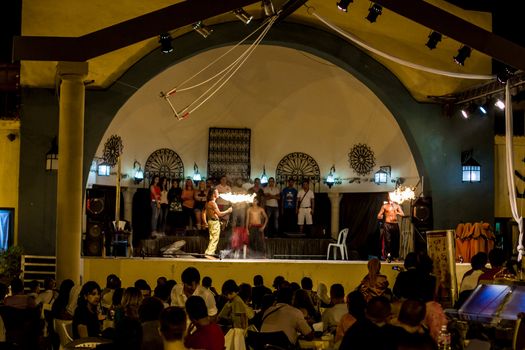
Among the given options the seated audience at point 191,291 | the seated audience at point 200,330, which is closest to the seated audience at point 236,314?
the seated audience at point 191,291

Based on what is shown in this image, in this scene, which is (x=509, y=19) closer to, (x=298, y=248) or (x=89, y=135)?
(x=298, y=248)

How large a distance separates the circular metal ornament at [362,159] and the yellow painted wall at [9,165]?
9.00 meters

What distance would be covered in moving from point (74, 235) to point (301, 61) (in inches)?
381

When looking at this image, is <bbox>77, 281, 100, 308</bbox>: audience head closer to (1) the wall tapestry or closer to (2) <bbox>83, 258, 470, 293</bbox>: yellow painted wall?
(2) <bbox>83, 258, 470, 293</bbox>: yellow painted wall

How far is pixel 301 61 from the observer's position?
21.3 metres

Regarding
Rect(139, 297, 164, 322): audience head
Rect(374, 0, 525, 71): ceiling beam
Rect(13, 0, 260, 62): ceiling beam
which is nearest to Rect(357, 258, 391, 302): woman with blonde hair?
Rect(139, 297, 164, 322): audience head

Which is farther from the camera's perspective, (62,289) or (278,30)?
(278,30)

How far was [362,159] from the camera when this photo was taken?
22.1 meters

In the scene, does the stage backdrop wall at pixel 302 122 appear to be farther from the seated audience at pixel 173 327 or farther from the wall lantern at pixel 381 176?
the seated audience at pixel 173 327

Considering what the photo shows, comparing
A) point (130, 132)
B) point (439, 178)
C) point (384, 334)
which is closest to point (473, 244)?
point (439, 178)

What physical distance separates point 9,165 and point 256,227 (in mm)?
5945

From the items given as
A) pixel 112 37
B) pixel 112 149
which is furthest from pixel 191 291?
pixel 112 149

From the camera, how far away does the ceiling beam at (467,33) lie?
514 inches

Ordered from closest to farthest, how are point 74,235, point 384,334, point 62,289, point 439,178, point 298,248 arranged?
point 384,334, point 62,289, point 74,235, point 439,178, point 298,248
